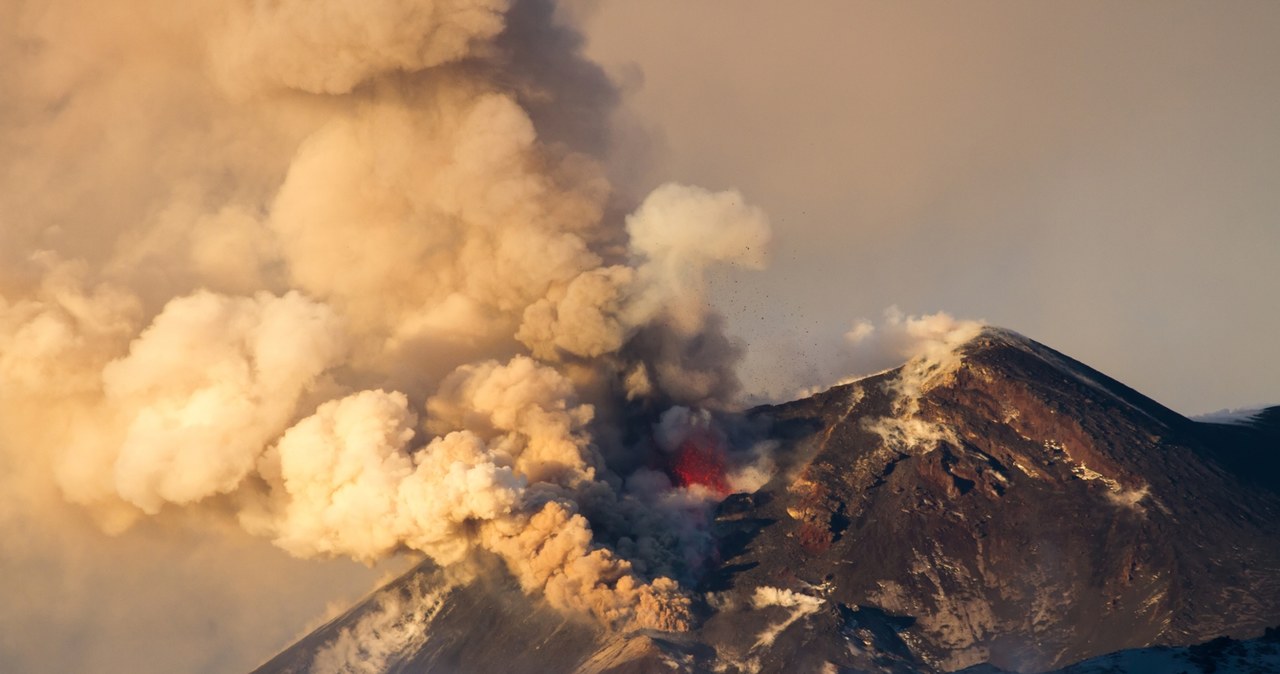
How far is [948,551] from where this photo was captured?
86062 mm

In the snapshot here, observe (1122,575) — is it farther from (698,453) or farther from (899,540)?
(698,453)

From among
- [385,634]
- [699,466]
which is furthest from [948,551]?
[385,634]

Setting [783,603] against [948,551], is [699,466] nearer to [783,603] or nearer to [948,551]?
[783,603]

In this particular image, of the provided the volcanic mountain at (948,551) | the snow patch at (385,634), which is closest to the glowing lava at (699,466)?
the volcanic mountain at (948,551)

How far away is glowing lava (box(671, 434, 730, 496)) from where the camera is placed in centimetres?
9225

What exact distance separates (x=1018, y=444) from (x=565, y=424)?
1005 inches

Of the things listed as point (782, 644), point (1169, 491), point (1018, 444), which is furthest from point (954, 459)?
point (782, 644)

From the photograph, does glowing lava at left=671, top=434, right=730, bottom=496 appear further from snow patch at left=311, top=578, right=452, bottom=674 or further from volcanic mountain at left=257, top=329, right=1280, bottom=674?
snow patch at left=311, top=578, right=452, bottom=674

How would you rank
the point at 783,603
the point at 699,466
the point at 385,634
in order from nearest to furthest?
the point at 783,603 < the point at 385,634 < the point at 699,466

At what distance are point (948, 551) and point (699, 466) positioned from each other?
48.8 ft

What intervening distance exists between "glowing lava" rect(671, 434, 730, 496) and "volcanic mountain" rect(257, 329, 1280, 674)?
7.19 ft

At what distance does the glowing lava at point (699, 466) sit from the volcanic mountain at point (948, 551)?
2.19 meters

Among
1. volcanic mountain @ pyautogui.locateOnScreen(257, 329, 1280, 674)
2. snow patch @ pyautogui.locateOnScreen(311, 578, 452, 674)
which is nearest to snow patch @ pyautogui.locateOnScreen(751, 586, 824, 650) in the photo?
volcanic mountain @ pyautogui.locateOnScreen(257, 329, 1280, 674)

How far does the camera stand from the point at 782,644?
7806 cm
